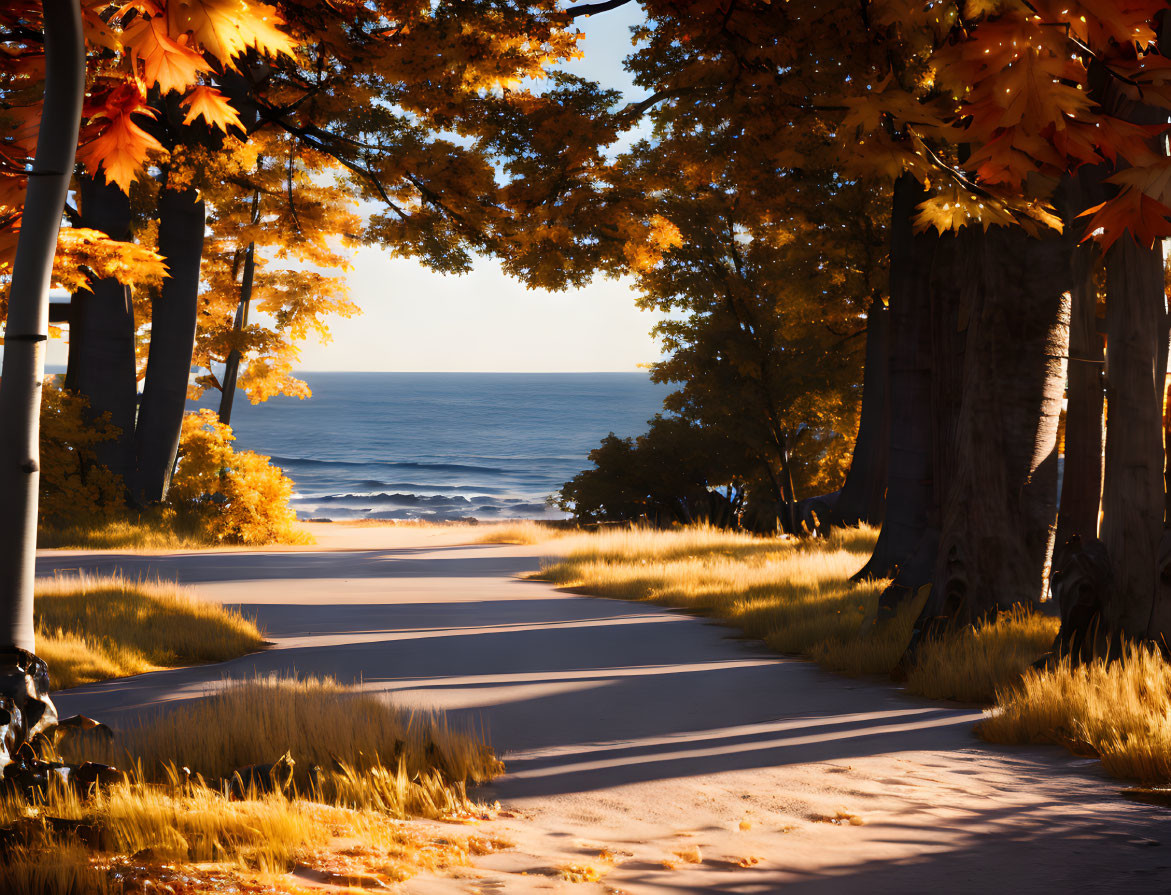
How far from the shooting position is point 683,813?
3.93 metres

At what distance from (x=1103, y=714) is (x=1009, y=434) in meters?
2.85

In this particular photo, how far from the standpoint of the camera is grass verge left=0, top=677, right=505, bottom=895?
2881 mm

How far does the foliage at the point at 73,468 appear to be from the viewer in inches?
655

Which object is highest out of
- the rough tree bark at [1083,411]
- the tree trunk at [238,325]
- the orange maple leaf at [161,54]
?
the tree trunk at [238,325]

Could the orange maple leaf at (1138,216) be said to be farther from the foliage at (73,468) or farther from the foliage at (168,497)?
the foliage at (73,468)

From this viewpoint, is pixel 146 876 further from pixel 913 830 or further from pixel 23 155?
pixel 23 155

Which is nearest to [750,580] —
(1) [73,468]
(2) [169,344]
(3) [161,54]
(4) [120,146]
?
(4) [120,146]

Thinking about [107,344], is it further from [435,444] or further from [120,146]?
[435,444]

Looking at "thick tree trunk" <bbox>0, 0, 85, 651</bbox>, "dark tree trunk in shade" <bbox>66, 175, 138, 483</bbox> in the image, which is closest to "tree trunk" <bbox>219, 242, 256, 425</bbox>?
"dark tree trunk in shade" <bbox>66, 175, 138, 483</bbox>

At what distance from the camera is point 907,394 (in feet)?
36.7

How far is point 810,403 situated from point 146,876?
2504cm

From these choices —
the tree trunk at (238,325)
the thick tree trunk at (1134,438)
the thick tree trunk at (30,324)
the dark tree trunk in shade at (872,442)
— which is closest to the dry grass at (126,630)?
the thick tree trunk at (30,324)

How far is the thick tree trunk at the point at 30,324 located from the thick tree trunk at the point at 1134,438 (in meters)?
6.29

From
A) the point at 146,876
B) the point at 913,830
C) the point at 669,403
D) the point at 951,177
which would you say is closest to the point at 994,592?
the point at 951,177
